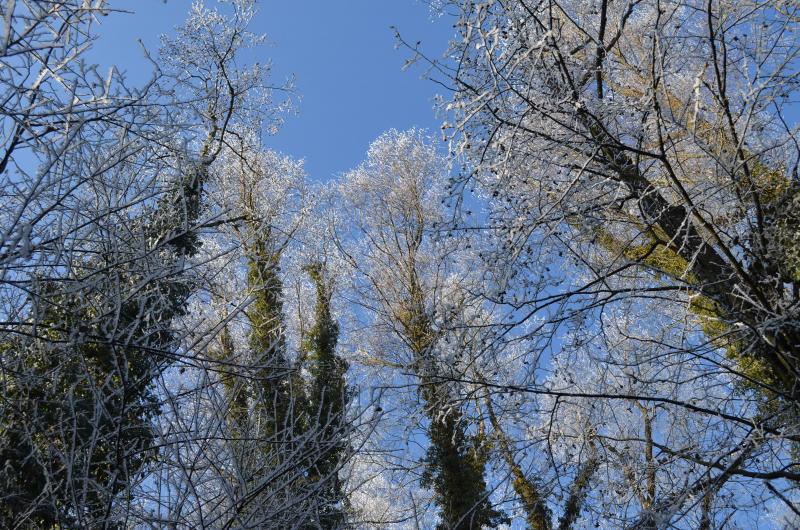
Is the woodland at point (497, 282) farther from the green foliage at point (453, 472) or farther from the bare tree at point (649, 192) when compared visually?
the green foliage at point (453, 472)

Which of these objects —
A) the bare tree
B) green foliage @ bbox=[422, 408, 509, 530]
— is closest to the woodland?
the bare tree

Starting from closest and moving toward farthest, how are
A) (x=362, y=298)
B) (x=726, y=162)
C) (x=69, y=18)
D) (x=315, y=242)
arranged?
(x=69, y=18)
(x=726, y=162)
(x=362, y=298)
(x=315, y=242)

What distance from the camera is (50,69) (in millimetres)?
2758

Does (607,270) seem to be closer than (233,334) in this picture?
Yes

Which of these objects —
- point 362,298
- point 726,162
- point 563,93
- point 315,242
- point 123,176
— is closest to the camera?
point 726,162

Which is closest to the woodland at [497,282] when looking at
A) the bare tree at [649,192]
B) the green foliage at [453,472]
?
the bare tree at [649,192]

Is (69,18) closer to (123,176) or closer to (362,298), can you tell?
(123,176)

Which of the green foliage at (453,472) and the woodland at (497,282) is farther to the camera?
the green foliage at (453,472)

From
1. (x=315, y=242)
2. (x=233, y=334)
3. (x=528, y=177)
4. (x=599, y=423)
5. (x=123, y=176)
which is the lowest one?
(x=599, y=423)

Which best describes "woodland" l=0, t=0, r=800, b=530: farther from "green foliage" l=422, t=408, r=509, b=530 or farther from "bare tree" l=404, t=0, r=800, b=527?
"green foliage" l=422, t=408, r=509, b=530

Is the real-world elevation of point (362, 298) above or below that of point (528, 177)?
above

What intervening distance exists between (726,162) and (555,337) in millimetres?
1377

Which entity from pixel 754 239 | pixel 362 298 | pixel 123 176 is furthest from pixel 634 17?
pixel 123 176

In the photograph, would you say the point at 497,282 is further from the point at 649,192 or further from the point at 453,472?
the point at 453,472
